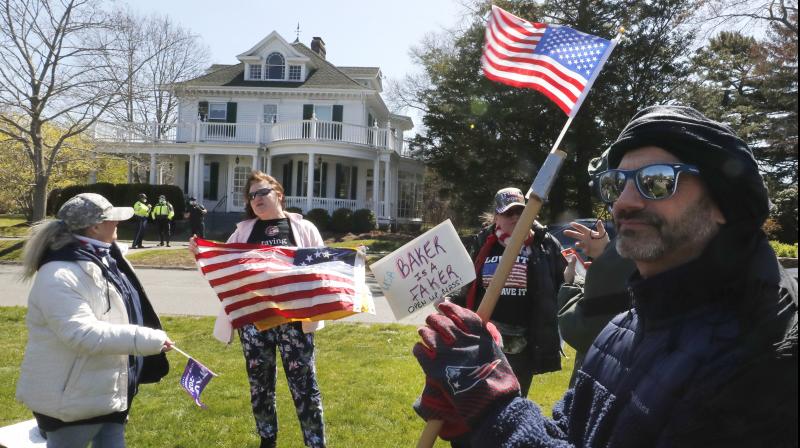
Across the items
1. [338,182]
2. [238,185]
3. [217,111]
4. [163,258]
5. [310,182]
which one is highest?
[217,111]

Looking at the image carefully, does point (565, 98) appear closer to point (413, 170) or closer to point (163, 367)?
point (163, 367)

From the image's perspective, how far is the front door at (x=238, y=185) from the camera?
33219 millimetres

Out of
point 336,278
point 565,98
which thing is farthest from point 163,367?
point 565,98

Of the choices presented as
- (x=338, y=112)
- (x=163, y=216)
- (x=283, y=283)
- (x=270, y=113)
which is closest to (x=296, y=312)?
(x=283, y=283)

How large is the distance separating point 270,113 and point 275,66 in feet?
9.56

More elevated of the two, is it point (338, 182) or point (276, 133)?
point (276, 133)

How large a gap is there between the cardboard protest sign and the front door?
30.8 meters

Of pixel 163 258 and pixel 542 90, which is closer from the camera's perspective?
pixel 542 90

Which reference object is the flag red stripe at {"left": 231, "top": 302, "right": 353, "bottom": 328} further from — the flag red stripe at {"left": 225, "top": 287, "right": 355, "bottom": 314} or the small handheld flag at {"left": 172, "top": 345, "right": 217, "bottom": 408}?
the small handheld flag at {"left": 172, "top": 345, "right": 217, "bottom": 408}

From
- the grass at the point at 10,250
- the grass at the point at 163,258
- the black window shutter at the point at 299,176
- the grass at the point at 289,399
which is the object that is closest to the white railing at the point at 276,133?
the black window shutter at the point at 299,176

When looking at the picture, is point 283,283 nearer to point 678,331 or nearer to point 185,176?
point 678,331

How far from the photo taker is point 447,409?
1824 millimetres

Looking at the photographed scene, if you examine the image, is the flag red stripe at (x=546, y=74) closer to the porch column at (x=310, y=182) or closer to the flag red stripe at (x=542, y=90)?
the flag red stripe at (x=542, y=90)

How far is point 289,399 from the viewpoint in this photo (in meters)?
5.77
